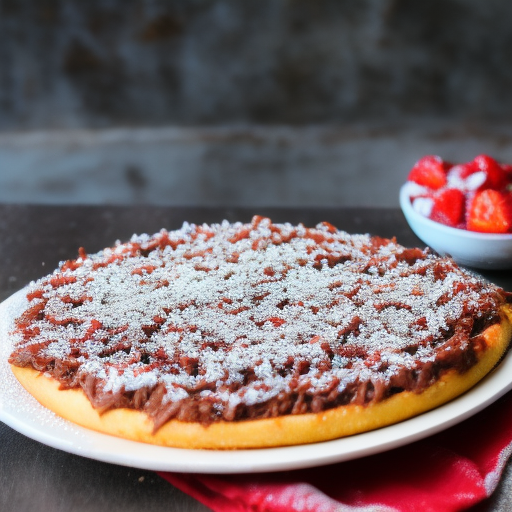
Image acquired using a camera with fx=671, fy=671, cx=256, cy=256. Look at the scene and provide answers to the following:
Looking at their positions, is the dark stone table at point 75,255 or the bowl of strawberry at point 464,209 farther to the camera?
the bowl of strawberry at point 464,209

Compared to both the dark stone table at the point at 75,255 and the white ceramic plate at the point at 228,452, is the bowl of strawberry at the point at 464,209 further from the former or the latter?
the white ceramic plate at the point at 228,452

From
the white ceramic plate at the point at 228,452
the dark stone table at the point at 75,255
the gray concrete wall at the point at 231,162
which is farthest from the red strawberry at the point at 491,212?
the gray concrete wall at the point at 231,162

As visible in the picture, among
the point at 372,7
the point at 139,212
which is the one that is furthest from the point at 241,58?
the point at 139,212

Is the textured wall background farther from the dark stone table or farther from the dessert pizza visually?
the dessert pizza

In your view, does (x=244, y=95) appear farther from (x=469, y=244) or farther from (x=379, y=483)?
(x=379, y=483)

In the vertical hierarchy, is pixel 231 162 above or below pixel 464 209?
below

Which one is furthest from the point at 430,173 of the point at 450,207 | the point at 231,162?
the point at 231,162

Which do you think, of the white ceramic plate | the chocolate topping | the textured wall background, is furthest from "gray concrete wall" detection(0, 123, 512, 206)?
the white ceramic plate
